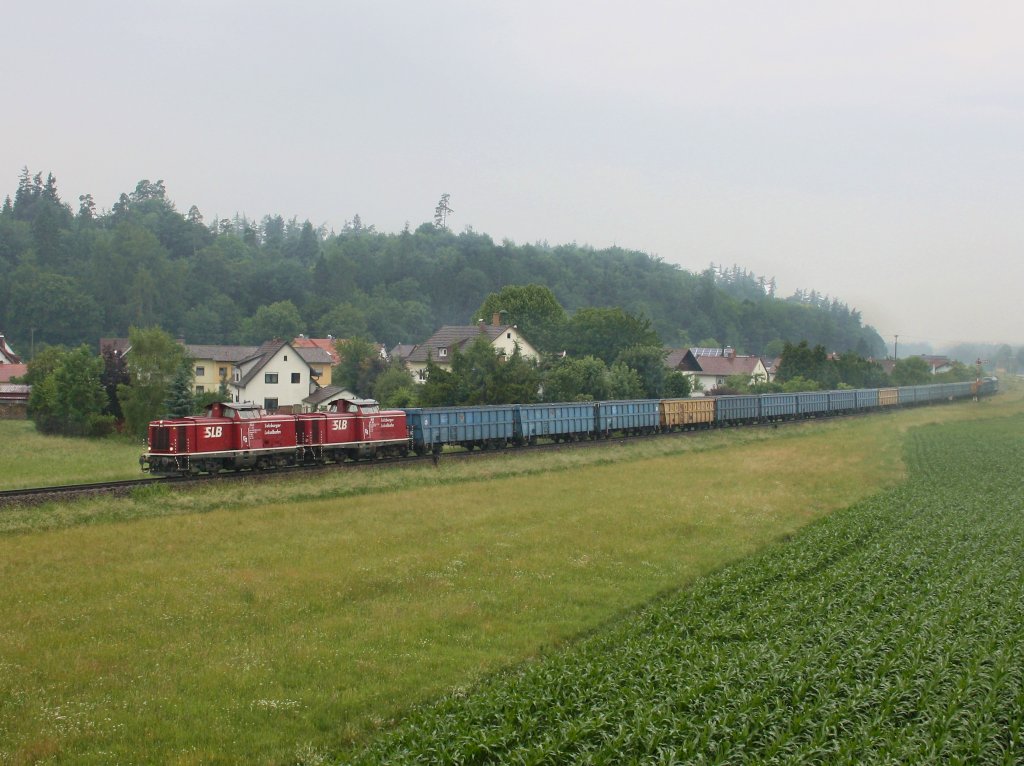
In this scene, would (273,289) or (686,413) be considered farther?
(273,289)

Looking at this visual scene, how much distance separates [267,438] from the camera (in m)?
34.8

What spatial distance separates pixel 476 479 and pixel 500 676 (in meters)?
22.7

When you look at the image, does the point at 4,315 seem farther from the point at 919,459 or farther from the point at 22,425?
the point at 919,459

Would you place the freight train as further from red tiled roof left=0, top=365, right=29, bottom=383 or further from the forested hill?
the forested hill

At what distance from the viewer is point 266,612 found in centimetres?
1709

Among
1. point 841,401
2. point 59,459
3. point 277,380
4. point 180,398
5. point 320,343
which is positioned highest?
point 320,343

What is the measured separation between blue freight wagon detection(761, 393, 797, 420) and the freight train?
5.42 meters

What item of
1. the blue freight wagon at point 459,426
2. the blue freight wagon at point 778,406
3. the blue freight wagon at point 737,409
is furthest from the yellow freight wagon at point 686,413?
the blue freight wagon at point 459,426

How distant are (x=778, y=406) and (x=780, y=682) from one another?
6097 cm

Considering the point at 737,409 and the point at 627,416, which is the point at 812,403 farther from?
the point at 627,416

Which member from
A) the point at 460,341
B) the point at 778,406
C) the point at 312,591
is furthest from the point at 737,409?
the point at 312,591

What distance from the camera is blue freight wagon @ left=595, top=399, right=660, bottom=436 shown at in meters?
52.6

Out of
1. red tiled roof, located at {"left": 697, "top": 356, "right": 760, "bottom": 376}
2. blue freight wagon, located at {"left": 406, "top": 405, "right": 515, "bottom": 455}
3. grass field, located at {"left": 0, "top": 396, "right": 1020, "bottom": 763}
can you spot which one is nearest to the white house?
blue freight wagon, located at {"left": 406, "top": 405, "right": 515, "bottom": 455}

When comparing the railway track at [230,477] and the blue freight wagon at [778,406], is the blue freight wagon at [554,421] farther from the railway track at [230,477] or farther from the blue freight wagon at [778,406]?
the blue freight wagon at [778,406]
